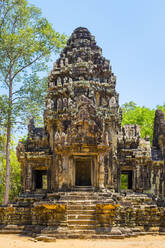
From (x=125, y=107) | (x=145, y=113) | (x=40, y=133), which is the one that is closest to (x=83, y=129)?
(x=40, y=133)

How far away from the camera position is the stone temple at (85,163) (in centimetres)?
1347

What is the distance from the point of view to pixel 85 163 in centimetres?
1662

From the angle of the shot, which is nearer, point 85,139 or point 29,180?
point 85,139

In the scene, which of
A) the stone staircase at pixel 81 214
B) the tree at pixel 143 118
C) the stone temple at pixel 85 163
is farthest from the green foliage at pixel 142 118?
the stone staircase at pixel 81 214

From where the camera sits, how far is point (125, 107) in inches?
1406

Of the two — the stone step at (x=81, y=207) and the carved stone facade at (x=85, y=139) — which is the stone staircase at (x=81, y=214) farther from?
the carved stone facade at (x=85, y=139)

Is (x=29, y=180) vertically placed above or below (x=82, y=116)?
below

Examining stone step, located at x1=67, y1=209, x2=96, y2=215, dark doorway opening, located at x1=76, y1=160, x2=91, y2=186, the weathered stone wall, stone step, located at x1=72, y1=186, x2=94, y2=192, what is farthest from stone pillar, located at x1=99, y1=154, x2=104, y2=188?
the weathered stone wall

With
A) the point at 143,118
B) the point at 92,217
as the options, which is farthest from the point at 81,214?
the point at 143,118

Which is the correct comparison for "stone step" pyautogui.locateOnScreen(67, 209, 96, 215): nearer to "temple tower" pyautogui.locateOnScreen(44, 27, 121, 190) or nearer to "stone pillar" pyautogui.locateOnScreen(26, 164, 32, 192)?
"temple tower" pyautogui.locateOnScreen(44, 27, 121, 190)

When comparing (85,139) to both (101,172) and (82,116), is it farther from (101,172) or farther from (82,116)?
(101,172)

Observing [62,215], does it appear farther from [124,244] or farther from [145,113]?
[145,113]

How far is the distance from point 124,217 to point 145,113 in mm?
18547

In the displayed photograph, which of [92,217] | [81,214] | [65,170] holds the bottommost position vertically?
[92,217]
